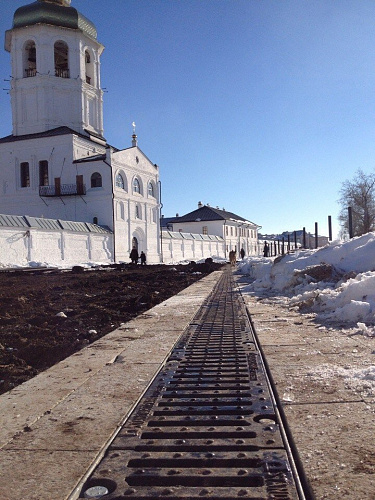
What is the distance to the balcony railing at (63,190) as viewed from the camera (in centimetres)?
4128

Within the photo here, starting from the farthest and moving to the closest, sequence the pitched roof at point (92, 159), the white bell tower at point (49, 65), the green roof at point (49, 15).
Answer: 1. the white bell tower at point (49, 65)
2. the green roof at point (49, 15)
3. the pitched roof at point (92, 159)

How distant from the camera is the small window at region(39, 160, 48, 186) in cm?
4250

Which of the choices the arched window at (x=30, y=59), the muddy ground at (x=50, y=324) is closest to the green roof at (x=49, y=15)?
the arched window at (x=30, y=59)

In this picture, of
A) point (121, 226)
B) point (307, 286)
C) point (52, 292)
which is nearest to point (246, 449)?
point (307, 286)

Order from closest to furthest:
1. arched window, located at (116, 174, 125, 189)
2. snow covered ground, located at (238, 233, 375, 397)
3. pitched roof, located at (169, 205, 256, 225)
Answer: snow covered ground, located at (238, 233, 375, 397), arched window, located at (116, 174, 125, 189), pitched roof, located at (169, 205, 256, 225)

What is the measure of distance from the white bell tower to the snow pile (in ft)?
119

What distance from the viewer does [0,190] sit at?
4325cm

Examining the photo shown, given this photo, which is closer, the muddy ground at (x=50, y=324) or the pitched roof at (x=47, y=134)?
the muddy ground at (x=50, y=324)

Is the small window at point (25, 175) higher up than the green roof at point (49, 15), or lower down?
lower down

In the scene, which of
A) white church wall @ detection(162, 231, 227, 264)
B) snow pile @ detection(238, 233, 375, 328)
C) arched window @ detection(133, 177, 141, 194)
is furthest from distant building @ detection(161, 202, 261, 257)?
snow pile @ detection(238, 233, 375, 328)

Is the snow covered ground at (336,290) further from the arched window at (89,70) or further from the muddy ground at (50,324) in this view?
the arched window at (89,70)

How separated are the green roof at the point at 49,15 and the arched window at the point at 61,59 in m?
1.89

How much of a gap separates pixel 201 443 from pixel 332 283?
7007 mm

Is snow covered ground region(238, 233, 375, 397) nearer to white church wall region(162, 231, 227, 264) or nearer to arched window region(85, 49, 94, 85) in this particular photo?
white church wall region(162, 231, 227, 264)
